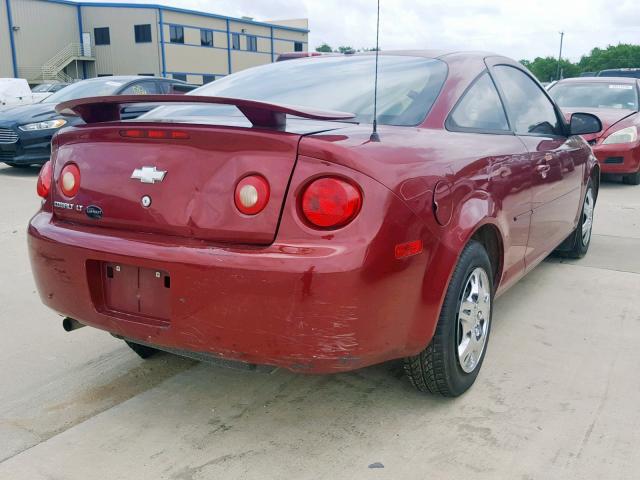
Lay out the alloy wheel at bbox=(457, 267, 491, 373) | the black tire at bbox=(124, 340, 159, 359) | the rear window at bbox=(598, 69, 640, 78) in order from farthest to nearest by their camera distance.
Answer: the rear window at bbox=(598, 69, 640, 78) < the black tire at bbox=(124, 340, 159, 359) < the alloy wheel at bbox=(457, 267, 491, 373)

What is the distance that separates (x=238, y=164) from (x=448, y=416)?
1332 mm

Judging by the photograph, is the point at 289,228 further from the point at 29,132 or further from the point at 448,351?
the point at 29,132

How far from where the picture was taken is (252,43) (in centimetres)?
5197

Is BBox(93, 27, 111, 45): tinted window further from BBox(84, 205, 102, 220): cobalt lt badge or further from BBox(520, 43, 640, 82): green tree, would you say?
BBox(520, 43, 640, 82): green tree

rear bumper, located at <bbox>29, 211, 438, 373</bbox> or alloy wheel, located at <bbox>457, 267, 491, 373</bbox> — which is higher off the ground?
rear bumper, located at <bbox>29, 211, 438, 373</bbox>

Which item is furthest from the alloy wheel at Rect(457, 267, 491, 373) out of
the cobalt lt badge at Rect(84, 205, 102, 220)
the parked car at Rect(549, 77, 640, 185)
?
the parked car at Rect(549, 77, 640, 185)

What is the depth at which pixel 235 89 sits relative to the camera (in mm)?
3221

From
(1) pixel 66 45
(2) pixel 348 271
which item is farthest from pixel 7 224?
(1) pixel 66 45

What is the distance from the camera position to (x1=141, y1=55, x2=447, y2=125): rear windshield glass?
2.72m

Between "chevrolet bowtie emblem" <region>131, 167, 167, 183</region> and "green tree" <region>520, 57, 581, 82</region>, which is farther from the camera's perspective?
"green tree" <region>520, 57, 581, 82</region>

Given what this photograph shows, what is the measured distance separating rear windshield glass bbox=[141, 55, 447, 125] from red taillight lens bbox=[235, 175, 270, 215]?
2.33ft

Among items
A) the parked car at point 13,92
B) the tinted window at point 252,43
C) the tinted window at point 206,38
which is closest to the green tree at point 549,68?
the tinted window at point 252,43

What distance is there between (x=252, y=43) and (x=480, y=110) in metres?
51.7

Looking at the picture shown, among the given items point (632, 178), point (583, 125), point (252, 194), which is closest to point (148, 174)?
point (252, 194)
